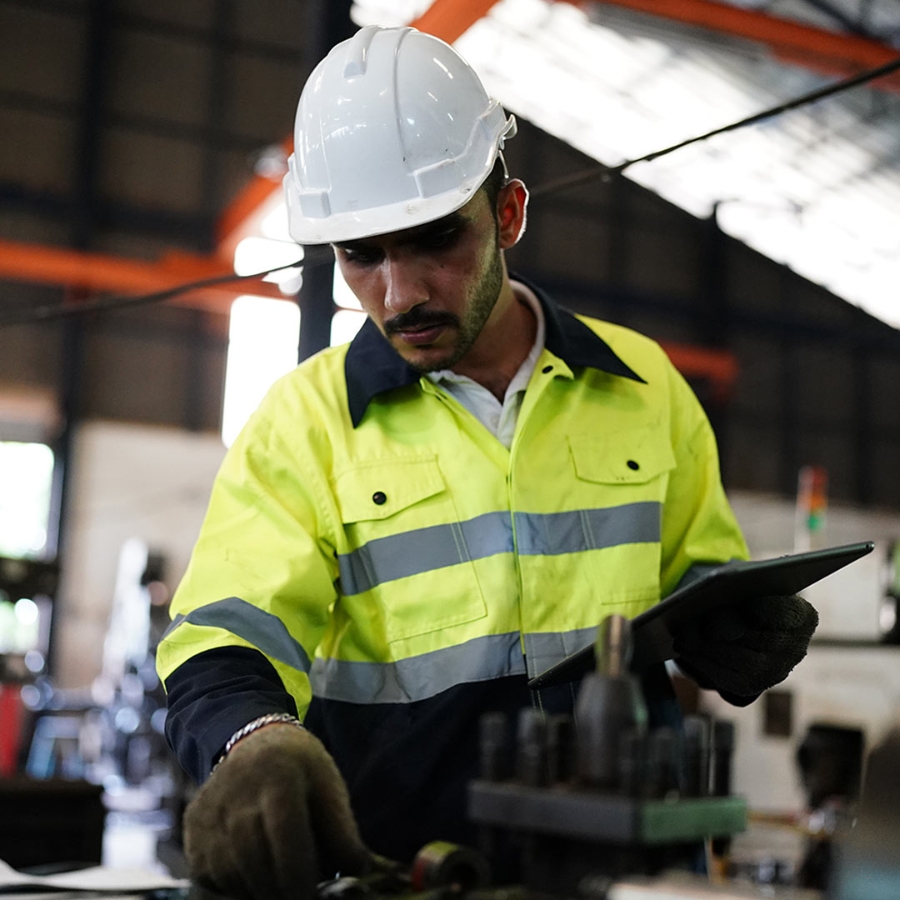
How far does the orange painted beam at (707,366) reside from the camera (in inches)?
412

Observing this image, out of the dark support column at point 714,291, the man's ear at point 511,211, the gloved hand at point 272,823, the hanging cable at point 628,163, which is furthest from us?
the dark support column at point 714,291

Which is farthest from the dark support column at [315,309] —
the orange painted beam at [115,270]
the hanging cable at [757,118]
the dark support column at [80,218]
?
the dark support column at [80,218]

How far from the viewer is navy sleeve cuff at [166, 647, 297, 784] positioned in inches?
49.2

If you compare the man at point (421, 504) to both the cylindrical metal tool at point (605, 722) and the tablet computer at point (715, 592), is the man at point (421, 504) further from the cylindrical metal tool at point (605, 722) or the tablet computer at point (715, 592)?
the cylindrical metal tool at point (605, 722)

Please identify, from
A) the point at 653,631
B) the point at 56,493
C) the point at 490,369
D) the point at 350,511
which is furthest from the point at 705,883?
the point at 56,493

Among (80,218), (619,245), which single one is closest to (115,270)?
(80,218)

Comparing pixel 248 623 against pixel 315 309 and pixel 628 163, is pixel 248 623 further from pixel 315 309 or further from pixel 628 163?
pixel 315 309

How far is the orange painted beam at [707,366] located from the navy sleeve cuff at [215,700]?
919cm

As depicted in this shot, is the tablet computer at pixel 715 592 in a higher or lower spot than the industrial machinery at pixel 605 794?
higher

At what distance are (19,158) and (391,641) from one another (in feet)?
30.6

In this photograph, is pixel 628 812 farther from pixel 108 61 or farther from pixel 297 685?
pixel 108 61

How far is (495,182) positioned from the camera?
1.76 meters

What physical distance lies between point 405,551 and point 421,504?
7cm

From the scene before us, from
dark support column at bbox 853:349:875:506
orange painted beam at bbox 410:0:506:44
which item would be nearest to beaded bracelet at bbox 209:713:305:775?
orange painted beam at bbox 410:0:506:44
